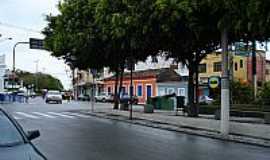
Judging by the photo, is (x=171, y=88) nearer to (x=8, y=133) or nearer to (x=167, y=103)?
(x=167, y=103)

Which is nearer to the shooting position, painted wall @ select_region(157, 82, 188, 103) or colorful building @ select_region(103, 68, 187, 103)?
painted wall @ select_region(157, 82, 188, 103)

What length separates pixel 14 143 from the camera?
6672mm

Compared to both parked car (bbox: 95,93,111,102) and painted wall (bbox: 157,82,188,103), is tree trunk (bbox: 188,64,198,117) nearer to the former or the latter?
painted wall (bbox: 157,82,188,103)

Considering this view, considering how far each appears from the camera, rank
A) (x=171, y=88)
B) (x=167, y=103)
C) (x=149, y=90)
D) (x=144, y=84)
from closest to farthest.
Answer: (x=167, y=103) → (x=171, y=88) → (x=149, y=90) → (x=144, y=84)

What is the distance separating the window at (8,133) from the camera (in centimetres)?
668

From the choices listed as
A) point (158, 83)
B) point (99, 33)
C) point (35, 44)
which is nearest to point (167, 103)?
point (99, 33)

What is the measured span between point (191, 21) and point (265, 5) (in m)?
4.99

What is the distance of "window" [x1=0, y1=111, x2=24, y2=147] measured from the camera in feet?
21.9

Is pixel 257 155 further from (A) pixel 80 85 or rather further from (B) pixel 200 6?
(A) pixel 80 85

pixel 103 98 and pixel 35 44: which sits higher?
pixel 35 44

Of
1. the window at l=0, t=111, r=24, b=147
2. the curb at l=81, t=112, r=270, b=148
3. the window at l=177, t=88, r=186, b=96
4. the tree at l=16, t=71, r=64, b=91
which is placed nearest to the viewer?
the window at l=0, t=111, r=24, b=147

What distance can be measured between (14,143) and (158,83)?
6395 centimetres

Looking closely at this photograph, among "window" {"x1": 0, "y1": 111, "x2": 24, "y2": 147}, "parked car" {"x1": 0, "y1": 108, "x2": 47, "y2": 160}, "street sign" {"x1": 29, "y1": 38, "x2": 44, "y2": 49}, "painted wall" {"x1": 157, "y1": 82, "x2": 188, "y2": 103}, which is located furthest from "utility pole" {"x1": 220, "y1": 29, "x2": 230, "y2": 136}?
"painted wall" {"x1": 157, "y1": 82, "x2": 188, "y2": 103}

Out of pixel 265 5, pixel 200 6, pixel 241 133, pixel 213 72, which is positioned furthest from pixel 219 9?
pixel 213 72
